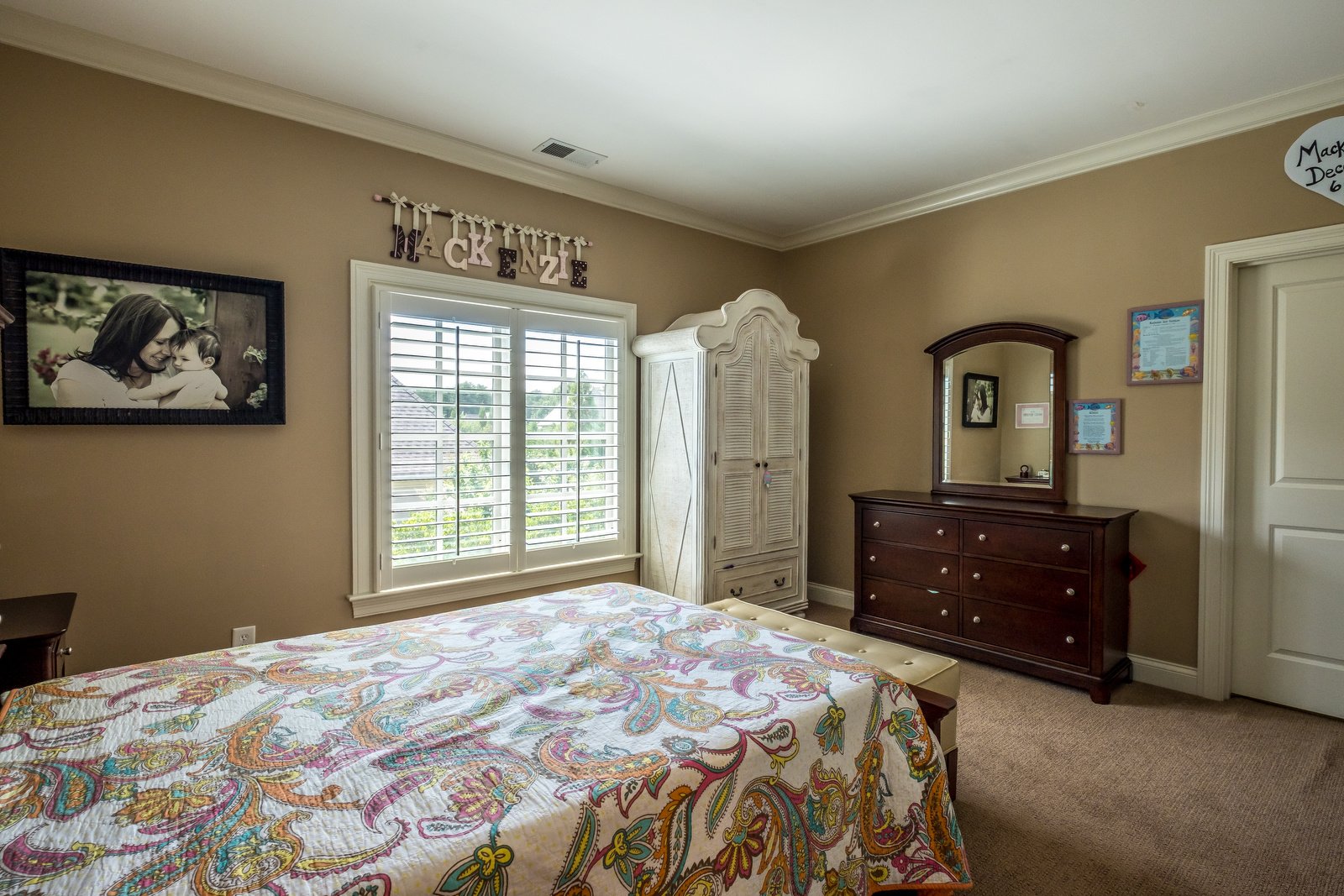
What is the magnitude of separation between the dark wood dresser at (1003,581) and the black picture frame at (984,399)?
0.46 meters

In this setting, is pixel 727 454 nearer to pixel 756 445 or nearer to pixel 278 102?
pixel 756 445

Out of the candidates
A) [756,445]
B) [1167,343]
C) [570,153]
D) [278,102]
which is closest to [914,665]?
[756,445]

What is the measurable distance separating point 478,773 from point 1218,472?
3.45 meters

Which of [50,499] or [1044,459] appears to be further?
[1044,459]

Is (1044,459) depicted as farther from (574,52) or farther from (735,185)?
(574,52)

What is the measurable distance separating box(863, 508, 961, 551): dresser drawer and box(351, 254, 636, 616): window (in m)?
1.47

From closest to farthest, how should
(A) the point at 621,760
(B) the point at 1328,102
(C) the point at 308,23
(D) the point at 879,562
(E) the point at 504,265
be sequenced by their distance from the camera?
(A) the point at 621,760, (C) the point at 308,23, (B) the point at 1328,102, (E) the point at 504,265, (D) the point at 879,562

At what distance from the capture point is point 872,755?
4.89 ft

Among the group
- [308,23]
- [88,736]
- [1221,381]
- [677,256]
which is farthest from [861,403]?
[88,736]

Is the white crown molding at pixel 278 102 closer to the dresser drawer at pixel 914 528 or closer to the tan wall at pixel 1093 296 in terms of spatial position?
the tan wall at pixel 1093 296

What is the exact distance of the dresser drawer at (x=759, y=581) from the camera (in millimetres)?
3734

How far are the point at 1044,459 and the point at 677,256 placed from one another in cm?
252

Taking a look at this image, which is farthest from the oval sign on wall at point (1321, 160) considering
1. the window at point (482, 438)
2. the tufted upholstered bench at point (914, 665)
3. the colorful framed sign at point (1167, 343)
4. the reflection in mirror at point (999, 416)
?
the window at point (482, 438)

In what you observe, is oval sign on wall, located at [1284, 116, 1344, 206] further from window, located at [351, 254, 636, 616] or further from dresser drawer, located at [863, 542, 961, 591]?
window, located at [351, 254, 636, 616]
